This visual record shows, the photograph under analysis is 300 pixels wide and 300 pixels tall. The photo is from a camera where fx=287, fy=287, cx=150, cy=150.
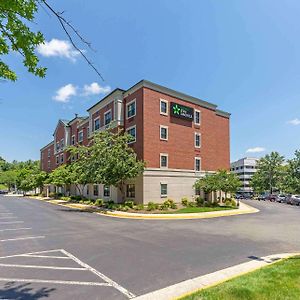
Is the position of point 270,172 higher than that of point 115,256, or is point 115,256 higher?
point 270,172

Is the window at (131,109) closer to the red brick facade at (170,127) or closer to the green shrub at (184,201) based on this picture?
the red brick facade at (170,127)

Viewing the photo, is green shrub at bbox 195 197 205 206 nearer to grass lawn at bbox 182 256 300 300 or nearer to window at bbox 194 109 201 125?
window at bbox 194 109 201 125

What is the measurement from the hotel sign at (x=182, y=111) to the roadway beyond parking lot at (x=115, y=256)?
65.2 ft

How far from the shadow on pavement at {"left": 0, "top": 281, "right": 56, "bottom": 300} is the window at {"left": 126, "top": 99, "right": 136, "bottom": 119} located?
89.9 ft

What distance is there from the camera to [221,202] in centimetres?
3875

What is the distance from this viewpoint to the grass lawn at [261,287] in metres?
6.11

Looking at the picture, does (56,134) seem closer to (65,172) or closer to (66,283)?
(65,172)

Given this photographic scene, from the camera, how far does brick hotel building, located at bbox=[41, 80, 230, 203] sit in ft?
104

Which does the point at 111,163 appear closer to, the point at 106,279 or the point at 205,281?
the point at 106,279

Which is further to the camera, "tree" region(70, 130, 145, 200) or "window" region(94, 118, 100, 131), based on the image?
"window" region(94, 118, 100, 131)

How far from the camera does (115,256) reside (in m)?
10.4

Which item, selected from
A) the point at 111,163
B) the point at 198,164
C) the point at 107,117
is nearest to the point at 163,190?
the point at 198,164

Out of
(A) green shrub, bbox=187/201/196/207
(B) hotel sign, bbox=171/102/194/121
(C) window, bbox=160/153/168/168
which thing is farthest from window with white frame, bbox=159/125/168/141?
(A) green shrub, bbox=187/201/196/207

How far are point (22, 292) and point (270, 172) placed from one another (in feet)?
290
